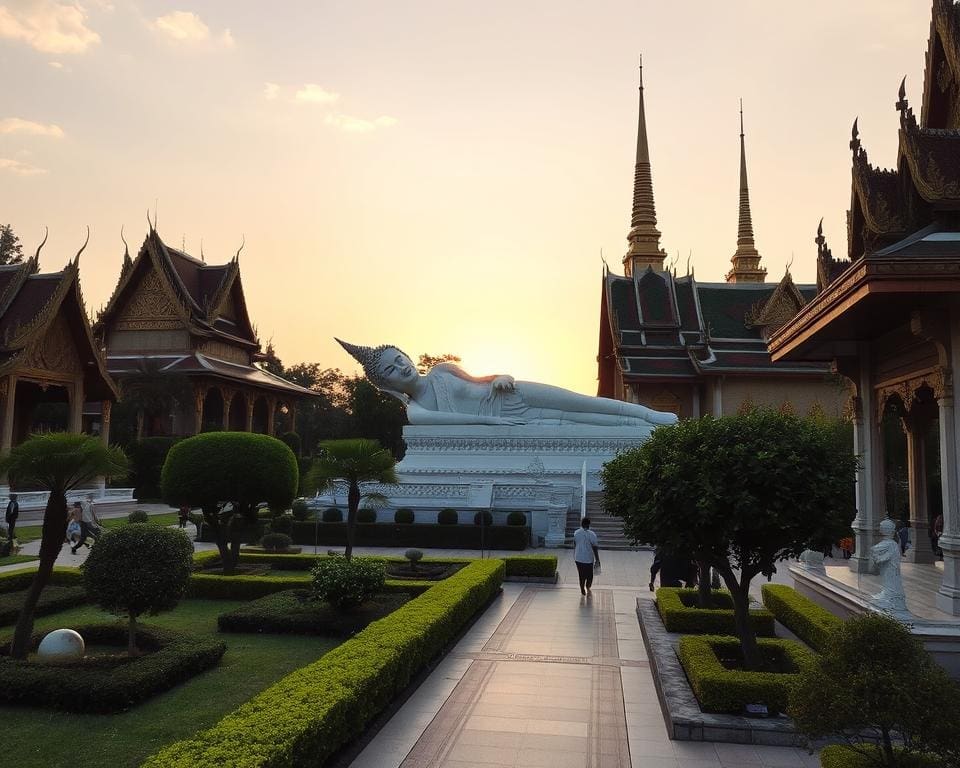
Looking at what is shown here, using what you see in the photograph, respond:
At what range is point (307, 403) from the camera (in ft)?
173

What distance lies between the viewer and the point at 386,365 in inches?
925

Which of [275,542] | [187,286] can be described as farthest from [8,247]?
[275,542]

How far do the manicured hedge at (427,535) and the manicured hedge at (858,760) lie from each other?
498 inches

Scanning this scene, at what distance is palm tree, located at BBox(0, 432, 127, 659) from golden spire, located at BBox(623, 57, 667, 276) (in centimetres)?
3650

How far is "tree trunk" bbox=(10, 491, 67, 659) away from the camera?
6879mm

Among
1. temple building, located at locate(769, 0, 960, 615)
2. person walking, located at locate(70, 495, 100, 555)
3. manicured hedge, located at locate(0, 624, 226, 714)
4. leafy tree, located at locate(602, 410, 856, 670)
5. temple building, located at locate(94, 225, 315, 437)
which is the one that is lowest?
manicured hedge, located at locate(0, 624, 226, 714)

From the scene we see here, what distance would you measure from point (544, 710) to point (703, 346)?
28165mm

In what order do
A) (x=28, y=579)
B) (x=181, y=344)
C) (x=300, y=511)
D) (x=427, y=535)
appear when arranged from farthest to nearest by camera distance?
(x=181, y=344)
(x=300, y=511)
(x=427, y=535)
(x=28, y=579)

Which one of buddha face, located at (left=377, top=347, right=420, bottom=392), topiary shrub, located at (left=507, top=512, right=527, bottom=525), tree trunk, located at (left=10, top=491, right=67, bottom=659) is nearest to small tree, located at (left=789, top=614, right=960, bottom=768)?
tree trunk, located at (left=10, top=491, right=67, bottom=659)

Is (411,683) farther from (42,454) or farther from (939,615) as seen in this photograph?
(939,615)

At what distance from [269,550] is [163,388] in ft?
60.1

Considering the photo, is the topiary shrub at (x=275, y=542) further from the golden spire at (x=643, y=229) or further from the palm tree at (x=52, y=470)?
the golden spire at (x=643, y=229)

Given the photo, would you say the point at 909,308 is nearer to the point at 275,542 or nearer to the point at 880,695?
the point at 880,695

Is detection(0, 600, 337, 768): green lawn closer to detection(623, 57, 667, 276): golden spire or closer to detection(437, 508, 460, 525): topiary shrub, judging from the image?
detection(437, 508, 460, 525): topiary shrub
